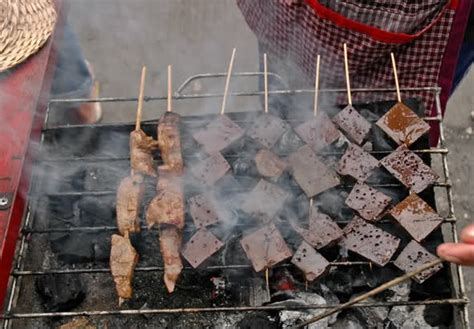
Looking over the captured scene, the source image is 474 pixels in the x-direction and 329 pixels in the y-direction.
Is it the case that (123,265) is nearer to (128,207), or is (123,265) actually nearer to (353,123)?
(128,207)

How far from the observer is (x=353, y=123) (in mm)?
4160

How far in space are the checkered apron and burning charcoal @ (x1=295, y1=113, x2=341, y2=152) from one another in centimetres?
63

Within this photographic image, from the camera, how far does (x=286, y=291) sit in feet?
12.6

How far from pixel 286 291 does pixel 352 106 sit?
1440 millimetres

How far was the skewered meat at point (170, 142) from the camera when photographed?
13.3ft

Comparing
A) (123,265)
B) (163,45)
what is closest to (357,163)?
(123,265)

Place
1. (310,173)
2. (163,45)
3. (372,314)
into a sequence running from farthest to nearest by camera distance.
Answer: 1. (163,45)
2. (310,173)
3. (372,314)

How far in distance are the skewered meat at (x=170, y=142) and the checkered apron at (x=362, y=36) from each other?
1.19m

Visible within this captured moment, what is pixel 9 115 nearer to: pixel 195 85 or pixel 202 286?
pixel 202 286

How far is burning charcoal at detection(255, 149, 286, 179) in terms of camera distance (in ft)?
13.0

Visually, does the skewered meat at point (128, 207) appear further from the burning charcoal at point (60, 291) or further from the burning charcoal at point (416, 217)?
the burning charcoal at point (416, 217)

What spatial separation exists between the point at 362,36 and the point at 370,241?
151 cm

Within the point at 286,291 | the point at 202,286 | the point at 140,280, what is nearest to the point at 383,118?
the point at 286,291

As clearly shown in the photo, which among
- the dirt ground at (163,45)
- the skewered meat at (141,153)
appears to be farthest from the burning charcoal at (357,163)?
→ the dirt ground at (163,45)
